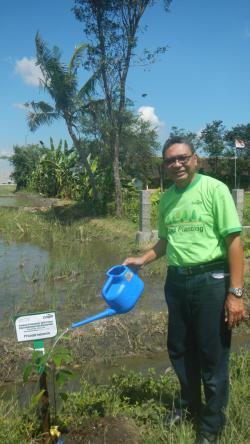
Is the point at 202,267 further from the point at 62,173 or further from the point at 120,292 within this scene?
the point at 62,173

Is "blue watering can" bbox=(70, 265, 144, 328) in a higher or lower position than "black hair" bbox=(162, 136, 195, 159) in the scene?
lower

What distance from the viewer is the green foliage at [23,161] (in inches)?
1348

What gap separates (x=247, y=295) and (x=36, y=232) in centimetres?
820

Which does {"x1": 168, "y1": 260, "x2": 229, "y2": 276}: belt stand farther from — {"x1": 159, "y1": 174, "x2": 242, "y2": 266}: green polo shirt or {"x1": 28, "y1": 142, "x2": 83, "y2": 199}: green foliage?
{"x1": 28, "y1": 142, "x2": 83, "y2": 199}: green foliage

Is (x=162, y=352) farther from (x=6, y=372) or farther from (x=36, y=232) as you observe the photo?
(x=36, y=232)

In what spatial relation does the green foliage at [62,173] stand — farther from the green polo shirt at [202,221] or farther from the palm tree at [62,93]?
the green polo shirt at [202,221]

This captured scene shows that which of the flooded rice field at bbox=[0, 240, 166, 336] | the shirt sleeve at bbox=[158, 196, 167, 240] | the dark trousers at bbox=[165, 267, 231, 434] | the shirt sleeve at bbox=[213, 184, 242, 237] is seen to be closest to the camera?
the shirt sleeve at bbox=[213, 184, 242, 237]

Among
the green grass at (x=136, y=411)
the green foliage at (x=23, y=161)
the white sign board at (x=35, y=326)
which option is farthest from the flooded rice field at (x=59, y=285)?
the green foliage at (x=23, y=161)

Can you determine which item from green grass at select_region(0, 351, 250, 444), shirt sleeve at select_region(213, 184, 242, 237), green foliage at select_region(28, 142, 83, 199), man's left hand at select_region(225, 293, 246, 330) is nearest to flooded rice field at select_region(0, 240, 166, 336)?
green grass at select_region(0, 351, 250, 444)

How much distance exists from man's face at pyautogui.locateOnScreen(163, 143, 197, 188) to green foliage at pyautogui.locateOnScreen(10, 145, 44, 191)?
31810 mm

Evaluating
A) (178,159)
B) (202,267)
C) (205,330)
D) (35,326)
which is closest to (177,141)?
(178,159)

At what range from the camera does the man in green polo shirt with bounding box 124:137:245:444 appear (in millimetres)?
2387

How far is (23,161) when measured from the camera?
36.1 metres

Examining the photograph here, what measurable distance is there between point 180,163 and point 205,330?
0.90 metres
